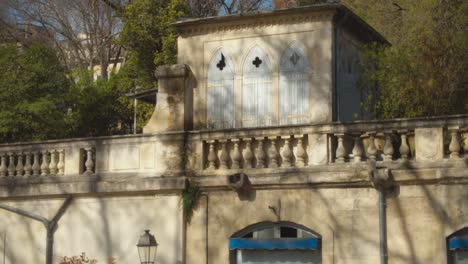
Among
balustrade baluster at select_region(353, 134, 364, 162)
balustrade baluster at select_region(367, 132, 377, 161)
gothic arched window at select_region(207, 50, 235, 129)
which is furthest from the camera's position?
gothic arched window at select_region(207, 50, 235, 129)

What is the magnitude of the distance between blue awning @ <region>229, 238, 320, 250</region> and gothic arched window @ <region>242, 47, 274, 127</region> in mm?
2647

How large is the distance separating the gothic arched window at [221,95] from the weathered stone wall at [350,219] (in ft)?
6.55

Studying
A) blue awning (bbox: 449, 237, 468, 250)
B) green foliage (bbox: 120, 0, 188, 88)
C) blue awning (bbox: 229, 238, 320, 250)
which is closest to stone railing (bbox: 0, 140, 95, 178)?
blue awning (bbox: 229, 238, 320, 250)

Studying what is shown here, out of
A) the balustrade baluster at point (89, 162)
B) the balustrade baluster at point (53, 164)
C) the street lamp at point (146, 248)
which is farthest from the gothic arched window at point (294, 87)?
the balustrade baluster at point (53, 164)

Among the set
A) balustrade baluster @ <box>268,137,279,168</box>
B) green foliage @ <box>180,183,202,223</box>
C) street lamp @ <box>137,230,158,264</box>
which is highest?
balustrade baluster @ <box>268,137,279,168</box>

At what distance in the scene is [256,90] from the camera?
18.2 metres

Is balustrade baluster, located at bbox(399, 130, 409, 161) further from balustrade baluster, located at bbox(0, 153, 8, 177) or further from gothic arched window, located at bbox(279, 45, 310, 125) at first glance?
balustrade baluster, located at bbox(0, 153, 8, 177)

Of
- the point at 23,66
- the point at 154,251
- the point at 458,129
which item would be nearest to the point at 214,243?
the point at 154,251

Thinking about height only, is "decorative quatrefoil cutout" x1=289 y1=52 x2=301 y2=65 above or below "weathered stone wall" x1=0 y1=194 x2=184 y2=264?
above

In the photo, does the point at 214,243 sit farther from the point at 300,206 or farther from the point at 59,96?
the point at 59,96

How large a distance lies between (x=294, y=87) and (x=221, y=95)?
155 centimetres

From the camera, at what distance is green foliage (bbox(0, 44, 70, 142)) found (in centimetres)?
2331

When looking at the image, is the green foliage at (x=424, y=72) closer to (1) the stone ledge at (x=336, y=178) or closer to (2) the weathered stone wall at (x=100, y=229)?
(1) the stone ledge at (x=336, y=178)

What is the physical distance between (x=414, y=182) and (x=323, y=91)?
314 centimetres
